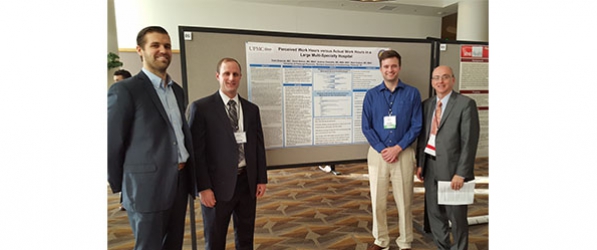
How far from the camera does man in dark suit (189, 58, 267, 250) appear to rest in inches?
44.4

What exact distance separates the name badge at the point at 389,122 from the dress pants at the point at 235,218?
0.70 meters

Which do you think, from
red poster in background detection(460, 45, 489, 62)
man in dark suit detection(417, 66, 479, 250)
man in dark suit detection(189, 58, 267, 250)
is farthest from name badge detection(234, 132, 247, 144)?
red poster in background detection(460, 45, 489, 62)

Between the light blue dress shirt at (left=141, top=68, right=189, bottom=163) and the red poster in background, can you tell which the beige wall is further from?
the light blue dress shirt at (left=141, top=68, right=189, bottom=163)

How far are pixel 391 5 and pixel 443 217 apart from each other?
341 centimetres

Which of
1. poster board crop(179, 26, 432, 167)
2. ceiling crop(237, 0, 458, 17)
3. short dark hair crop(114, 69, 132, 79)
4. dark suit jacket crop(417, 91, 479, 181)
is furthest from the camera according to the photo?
ceiling crop(237, 0, 458, 17)

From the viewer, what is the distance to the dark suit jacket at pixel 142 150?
26.9 inches

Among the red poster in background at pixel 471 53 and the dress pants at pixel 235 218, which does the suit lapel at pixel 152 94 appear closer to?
the dress pants at pixel 235 218

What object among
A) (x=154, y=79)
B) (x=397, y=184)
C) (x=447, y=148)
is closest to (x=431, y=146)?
(x=447, y=148)

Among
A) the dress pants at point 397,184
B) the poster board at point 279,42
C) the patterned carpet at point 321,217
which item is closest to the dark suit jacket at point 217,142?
the poster board at point 279,42
